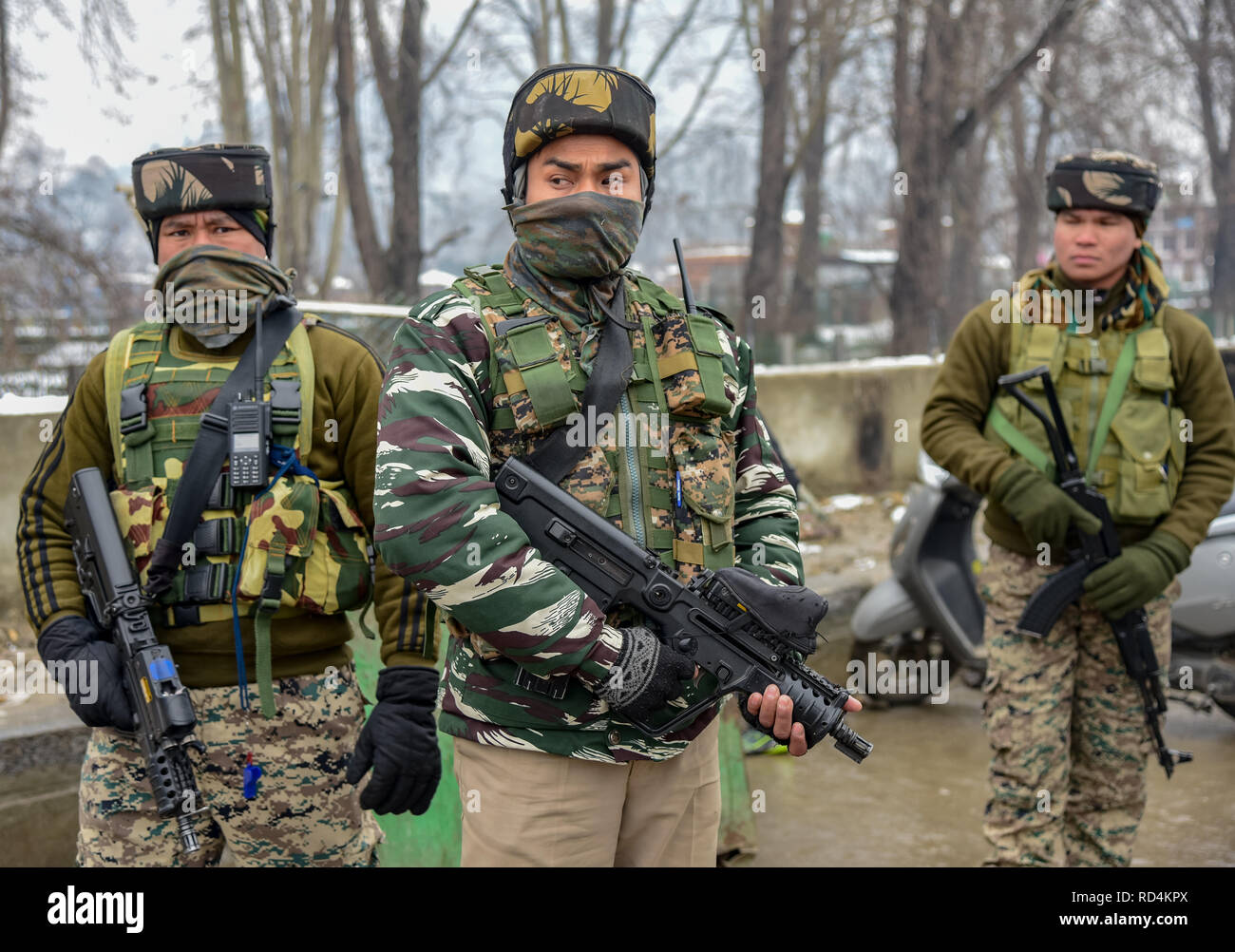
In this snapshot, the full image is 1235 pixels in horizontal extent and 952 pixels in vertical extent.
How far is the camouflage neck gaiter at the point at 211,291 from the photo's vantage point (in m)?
2.50

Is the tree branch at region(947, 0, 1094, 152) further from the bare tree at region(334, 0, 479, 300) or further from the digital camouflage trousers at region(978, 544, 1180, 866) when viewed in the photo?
the digital camouflage trousers at region(978, 544, 1180, 866)

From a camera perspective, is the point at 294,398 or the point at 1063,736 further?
the point at 1063,736

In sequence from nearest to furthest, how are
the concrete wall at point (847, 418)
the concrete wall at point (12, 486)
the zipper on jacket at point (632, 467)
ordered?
1. the zipper on jacket at point (632, 467)
2. the concrete wall at point (12, 486)
3. the concrete wall at point (847, 418)

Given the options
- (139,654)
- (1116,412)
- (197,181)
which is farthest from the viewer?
(1116,412)

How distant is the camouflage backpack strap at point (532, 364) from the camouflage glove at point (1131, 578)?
2.02 meters

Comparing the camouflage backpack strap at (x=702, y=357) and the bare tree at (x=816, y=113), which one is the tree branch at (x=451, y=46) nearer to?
the bare tree at (x=816, y=113)

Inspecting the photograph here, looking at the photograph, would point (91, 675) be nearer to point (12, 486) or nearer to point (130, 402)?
point (130, 402)

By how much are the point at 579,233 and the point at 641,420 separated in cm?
34

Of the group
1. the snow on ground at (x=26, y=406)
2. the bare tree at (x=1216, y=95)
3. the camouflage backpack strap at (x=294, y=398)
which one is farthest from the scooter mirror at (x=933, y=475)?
the bare tree at (x=1216, y=95)

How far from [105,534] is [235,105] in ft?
29.6

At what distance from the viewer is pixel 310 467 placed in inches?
100

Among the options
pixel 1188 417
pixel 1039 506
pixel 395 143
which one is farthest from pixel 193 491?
pixel 395 143

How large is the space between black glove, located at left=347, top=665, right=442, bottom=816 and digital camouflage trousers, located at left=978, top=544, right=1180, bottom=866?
1.92 metres

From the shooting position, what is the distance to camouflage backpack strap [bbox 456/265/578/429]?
1.96 meters
